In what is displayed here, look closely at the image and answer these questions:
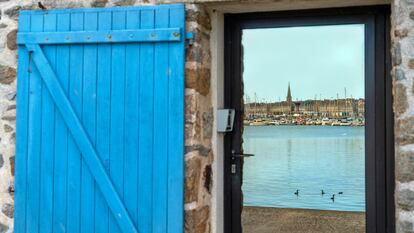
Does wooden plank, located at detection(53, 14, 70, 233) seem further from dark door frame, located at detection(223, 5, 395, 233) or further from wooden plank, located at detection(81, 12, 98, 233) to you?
dark door frame, located at detection(223, 5, 395, 233)

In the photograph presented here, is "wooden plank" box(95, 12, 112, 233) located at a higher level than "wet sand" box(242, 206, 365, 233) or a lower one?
higher

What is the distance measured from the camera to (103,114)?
11.7ft

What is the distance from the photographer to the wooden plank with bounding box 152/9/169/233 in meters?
3.43

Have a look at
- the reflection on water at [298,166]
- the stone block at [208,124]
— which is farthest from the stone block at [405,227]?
the stone block at [208,124]

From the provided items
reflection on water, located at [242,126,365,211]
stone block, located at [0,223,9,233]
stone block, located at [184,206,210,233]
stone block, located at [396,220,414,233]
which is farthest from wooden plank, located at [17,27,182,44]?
stone block, located at [396,220,414,233]

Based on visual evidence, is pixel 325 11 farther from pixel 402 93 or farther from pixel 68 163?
pixel 68 163

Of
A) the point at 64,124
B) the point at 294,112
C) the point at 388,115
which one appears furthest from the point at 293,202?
the point at 64,124

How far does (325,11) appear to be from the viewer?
3699 mm

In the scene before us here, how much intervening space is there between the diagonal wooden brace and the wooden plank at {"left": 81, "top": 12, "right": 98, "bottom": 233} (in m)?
0.05

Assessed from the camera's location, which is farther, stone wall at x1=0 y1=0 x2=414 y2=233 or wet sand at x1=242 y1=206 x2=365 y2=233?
wet sand at x1=242 y1=206 x2=365 y2=233

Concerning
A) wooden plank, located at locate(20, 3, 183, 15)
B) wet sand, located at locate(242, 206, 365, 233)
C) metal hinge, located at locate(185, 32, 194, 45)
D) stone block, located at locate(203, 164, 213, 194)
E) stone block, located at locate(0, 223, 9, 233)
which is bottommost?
wet sand, located at locate(242, 206, 365, 233)

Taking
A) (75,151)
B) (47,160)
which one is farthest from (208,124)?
(47,160)

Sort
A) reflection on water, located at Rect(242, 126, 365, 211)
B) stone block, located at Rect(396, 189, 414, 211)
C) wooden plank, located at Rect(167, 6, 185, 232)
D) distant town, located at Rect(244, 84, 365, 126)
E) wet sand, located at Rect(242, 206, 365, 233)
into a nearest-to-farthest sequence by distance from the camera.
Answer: stone block, located at Rect(396, 189, 414, 211), wooden plank, located at Rect(167, 6, 185, 232), distant town, located at Rect(244, 84, 365, 126), reflection on water, located at Rect(242, 126, 365, 211), wet sand, located at Rect(242, 206, 365, 233)

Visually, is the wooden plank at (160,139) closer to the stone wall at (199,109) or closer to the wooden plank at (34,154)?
the stone wall at (199,109)
